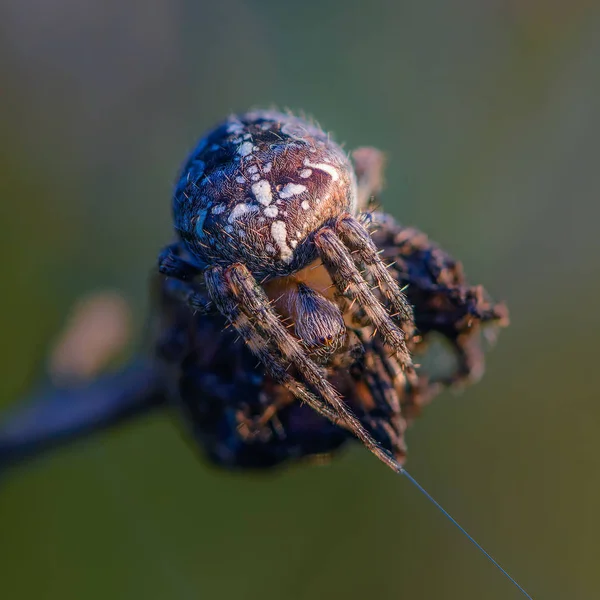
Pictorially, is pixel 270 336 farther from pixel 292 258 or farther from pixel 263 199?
pixel 263 199

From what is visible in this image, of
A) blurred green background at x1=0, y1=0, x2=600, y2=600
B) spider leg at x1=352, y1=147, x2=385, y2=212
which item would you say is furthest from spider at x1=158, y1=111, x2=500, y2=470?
blurred green background at x1=0, y1=0, x2=600, y2=600

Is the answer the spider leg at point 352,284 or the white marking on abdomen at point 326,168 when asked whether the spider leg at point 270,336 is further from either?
the white marking on abdomen at point 326,168

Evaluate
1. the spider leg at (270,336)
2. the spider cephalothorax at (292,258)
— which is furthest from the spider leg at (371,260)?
the spider leg at (270,336)

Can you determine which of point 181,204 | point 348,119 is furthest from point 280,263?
point 348,119

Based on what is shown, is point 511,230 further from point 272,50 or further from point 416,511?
point 272,50

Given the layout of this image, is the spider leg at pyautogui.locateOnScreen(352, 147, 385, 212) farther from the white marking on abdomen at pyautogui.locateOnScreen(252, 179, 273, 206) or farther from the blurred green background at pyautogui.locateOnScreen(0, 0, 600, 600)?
the blurred green background at pyautogui.locateOnScreen(0, 0, 600, 600)

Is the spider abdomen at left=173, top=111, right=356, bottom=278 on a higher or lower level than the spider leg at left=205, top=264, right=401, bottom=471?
higher

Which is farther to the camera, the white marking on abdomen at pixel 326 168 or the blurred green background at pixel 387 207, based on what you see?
the blurred green background at pixel 387 207
